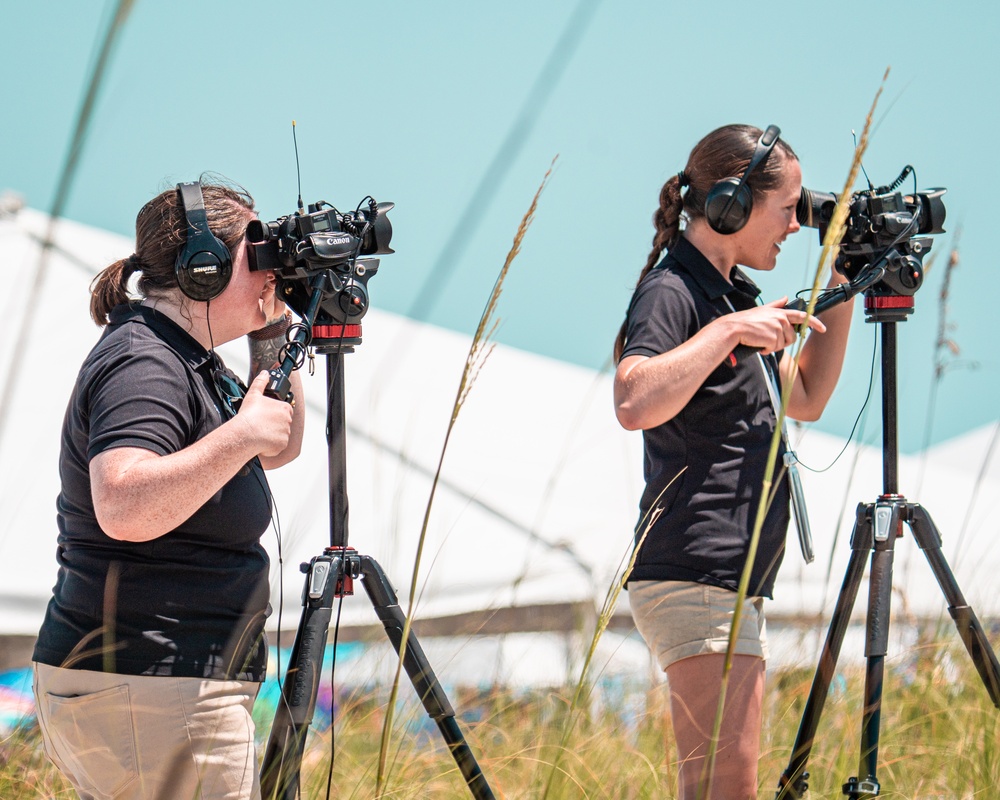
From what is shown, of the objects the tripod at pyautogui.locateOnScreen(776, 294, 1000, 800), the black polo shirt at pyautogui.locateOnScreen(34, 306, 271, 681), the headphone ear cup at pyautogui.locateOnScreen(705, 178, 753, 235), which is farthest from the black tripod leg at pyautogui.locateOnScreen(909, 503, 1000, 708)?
the black polo shirt at pyautogui.locateOnScreen(34, 306, 271, 681)

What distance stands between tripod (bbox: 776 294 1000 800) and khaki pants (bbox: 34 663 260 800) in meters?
0.70

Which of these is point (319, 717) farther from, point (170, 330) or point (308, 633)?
point (170, 330)

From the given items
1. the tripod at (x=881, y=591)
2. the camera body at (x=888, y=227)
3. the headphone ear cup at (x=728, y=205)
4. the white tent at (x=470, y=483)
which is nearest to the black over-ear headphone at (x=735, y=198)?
the headphone ear cup at (x=728, y=205)

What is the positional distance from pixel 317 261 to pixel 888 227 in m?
0.85

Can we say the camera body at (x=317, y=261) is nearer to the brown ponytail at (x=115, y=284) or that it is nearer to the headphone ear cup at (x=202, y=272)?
the headphone ear cup at (x=202, y=272)

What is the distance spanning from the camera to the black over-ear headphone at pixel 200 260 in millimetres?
1282

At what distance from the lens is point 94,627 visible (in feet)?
3.90

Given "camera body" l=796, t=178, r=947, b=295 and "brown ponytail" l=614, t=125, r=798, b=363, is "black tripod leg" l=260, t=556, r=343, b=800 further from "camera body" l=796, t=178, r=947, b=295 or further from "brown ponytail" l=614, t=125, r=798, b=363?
"camera body" l=796, t=178, r=947, b=295

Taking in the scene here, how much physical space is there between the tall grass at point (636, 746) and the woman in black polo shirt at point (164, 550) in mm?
189

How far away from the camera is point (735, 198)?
153cm

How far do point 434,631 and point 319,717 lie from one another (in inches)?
42.8

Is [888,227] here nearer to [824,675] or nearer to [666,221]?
[666,221]

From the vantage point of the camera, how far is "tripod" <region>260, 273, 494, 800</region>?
1.22 metres

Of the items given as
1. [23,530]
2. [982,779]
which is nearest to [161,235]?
[982,779]
